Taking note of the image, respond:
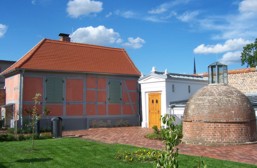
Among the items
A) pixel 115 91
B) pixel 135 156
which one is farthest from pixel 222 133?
pixel 115 91

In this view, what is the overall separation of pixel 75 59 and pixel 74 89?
252 centimetres

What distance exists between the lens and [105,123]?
22.2 metres

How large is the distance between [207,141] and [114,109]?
10942 mm

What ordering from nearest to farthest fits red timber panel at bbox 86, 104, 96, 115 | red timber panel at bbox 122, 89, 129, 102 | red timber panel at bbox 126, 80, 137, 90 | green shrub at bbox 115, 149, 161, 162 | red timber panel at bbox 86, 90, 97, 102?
green shrub at bbox 115, 149, 161, 162 < red timber panel at bbox 86, 104, 96, 115 < red timber panel at bbox 86, 90, 97, 102 < red timber panel at bbox 122, 89, 129, 102 < red timber panel at bbox 126, 80, 137, 90

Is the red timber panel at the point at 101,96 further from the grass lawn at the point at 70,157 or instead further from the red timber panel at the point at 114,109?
the grass lawn at the point at 70,157

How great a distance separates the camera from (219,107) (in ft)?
42.7

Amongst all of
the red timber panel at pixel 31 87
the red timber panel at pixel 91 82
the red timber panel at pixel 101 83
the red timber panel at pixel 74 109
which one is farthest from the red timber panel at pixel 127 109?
the red timber panel at pixel 31 87

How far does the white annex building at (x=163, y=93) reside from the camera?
19906 mm

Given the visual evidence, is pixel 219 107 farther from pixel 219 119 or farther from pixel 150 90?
pixel 150 90

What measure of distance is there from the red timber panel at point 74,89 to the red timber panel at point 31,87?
1887mm

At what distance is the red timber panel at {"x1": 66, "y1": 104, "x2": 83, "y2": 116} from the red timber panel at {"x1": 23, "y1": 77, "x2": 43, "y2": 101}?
225 cm

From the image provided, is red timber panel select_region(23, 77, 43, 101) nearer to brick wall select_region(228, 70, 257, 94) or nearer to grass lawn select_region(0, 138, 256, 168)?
grass lawn select_region(0, 138, 256, 168)

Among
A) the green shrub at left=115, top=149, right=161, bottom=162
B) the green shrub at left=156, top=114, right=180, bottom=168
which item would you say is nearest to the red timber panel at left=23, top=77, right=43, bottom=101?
the green shrub at left=115, top=149, right=161, bottom=162

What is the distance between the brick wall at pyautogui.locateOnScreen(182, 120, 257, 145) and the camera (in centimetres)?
1266
